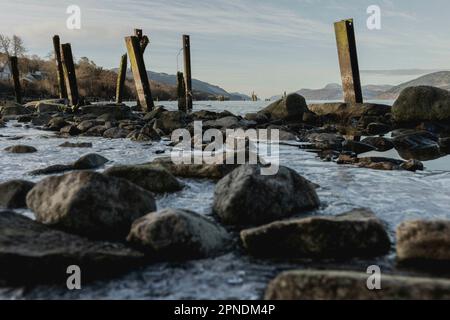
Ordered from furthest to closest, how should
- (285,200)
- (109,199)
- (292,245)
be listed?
1. (285,200)
2. (109,199)
3. (292,245)

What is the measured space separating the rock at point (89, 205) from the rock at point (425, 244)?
199 centimetres

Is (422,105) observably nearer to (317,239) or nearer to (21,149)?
(21,149)

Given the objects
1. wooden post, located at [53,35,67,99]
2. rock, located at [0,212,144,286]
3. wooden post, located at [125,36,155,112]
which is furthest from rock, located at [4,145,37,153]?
wooden post, located at [53,35,67,99]

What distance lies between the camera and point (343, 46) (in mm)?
14219

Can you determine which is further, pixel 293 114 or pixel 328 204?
pixel 293 114

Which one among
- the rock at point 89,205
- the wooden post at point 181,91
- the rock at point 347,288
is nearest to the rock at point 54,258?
the rock at point 89,205

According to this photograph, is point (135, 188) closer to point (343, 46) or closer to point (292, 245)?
point (292, 245)

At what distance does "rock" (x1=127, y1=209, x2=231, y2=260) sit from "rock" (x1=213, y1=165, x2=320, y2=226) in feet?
2.28

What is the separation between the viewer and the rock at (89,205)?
3219 mm

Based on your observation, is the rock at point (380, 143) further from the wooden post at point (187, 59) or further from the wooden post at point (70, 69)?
the wooden post at point (70, 69)

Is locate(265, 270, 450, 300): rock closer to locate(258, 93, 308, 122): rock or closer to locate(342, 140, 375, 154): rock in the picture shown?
locate(342, 140, 375, 154): rock
